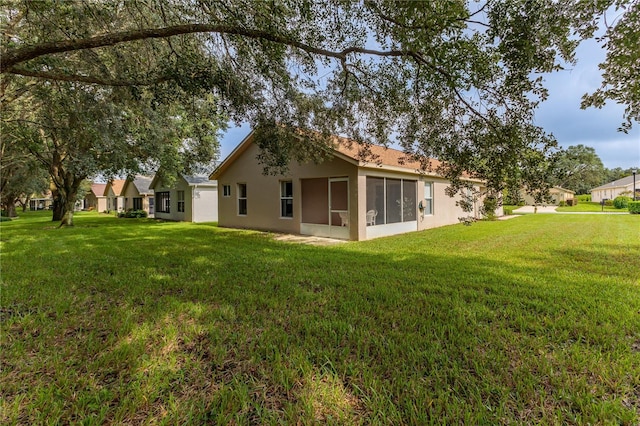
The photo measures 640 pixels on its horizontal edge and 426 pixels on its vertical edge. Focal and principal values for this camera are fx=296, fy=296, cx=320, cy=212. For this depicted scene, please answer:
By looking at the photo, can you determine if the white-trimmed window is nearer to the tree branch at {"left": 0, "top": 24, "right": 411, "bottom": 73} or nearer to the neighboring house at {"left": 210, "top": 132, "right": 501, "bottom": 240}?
the neighboring house at {"left": 210, "top": 132, "right": 501, "bottom": 240}

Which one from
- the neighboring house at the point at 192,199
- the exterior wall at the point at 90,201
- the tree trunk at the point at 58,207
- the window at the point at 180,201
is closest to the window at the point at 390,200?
the neighboring house at the point at 192,199

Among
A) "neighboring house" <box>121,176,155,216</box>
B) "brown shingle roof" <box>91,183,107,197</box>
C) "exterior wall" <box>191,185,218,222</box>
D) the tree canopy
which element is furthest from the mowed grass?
"brown shingle roof" <box>91,183,107,197</box>

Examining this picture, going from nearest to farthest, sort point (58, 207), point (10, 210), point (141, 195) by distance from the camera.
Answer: point (58, 207) → point (141, 195) → point (10, 210)

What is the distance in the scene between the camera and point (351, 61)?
5.78 m

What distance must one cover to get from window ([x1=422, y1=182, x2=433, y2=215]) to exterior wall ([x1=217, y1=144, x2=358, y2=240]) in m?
5.23

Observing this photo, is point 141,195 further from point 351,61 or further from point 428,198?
point 351,61

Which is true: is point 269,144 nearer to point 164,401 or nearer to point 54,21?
point 54,21

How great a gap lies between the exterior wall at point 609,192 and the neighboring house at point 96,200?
74.7 meters

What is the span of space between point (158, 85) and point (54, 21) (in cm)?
224

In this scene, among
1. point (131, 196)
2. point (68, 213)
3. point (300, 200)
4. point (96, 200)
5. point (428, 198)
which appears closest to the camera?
point (300, 200)

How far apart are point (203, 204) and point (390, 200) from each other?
13.4 metres

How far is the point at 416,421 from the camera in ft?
6.41

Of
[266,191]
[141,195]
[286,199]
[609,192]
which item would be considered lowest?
[286,199]

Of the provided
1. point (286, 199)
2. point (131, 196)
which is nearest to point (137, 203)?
point (131, 196)
